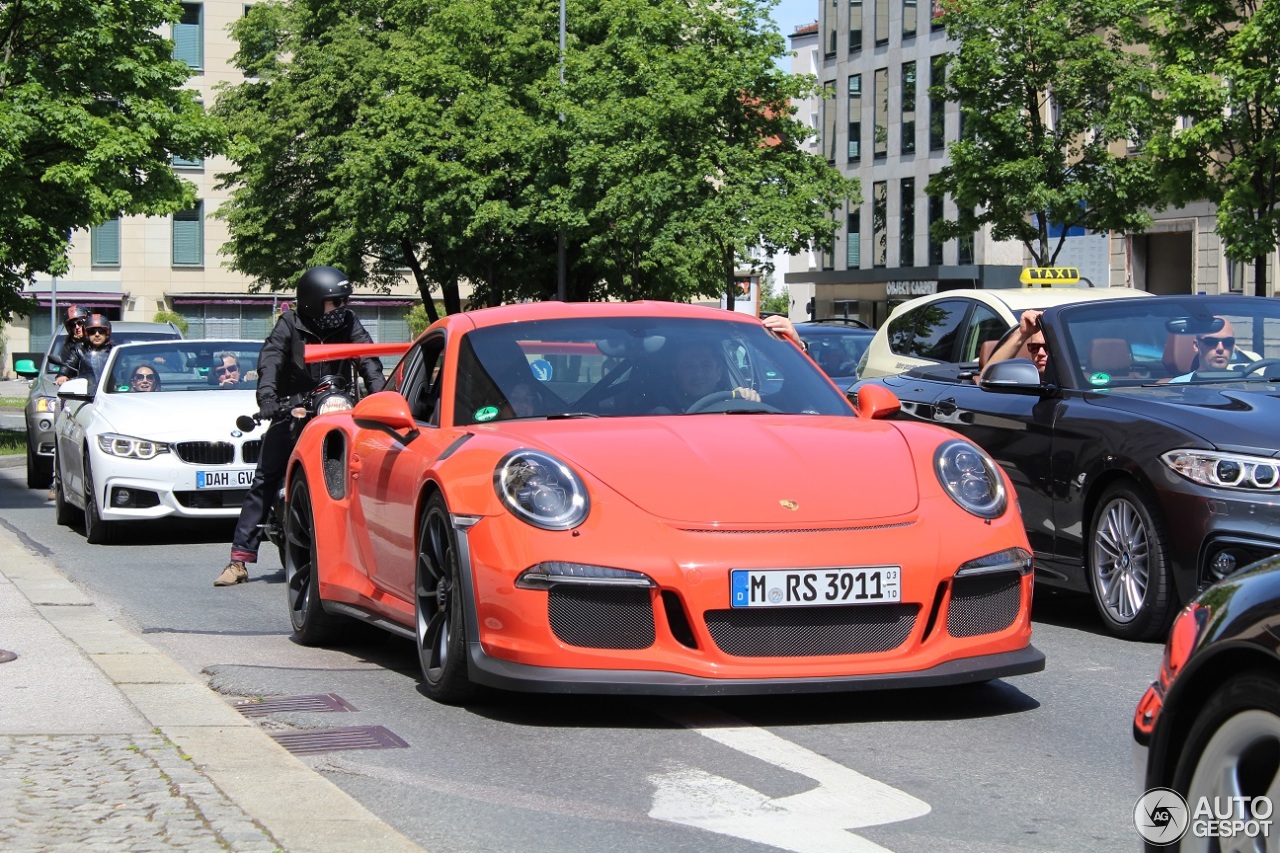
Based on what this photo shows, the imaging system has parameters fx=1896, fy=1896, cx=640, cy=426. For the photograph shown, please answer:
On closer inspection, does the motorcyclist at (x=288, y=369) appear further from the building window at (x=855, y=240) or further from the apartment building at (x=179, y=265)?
the apartment building at (x=179, y=265)

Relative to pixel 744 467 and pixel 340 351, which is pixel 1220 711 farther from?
pixel 340 351

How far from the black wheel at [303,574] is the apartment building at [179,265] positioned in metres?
70.3

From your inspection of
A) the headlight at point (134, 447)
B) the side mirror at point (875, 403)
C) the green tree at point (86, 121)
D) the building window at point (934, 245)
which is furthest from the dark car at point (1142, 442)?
the building window at point (934, 245)

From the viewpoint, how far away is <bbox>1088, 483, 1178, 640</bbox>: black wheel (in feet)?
26.5

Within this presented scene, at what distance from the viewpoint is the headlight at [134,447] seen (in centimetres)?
1348

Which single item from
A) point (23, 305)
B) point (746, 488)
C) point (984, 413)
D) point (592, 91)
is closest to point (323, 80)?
point (592, 91)

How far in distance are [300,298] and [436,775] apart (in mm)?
5562

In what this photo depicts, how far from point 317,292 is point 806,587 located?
5487mm

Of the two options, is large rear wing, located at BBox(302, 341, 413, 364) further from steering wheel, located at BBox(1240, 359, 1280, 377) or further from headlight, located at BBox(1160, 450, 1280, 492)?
steering wheel, located at BBox(1240, 359, 1280, 377)

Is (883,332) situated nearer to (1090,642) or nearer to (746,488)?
(1090,642)

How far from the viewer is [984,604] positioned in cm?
614

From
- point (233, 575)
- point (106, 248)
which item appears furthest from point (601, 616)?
point (106, 248)

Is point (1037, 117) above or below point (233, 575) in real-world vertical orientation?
above

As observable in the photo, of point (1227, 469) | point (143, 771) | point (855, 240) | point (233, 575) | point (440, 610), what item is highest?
point (855, 240)
